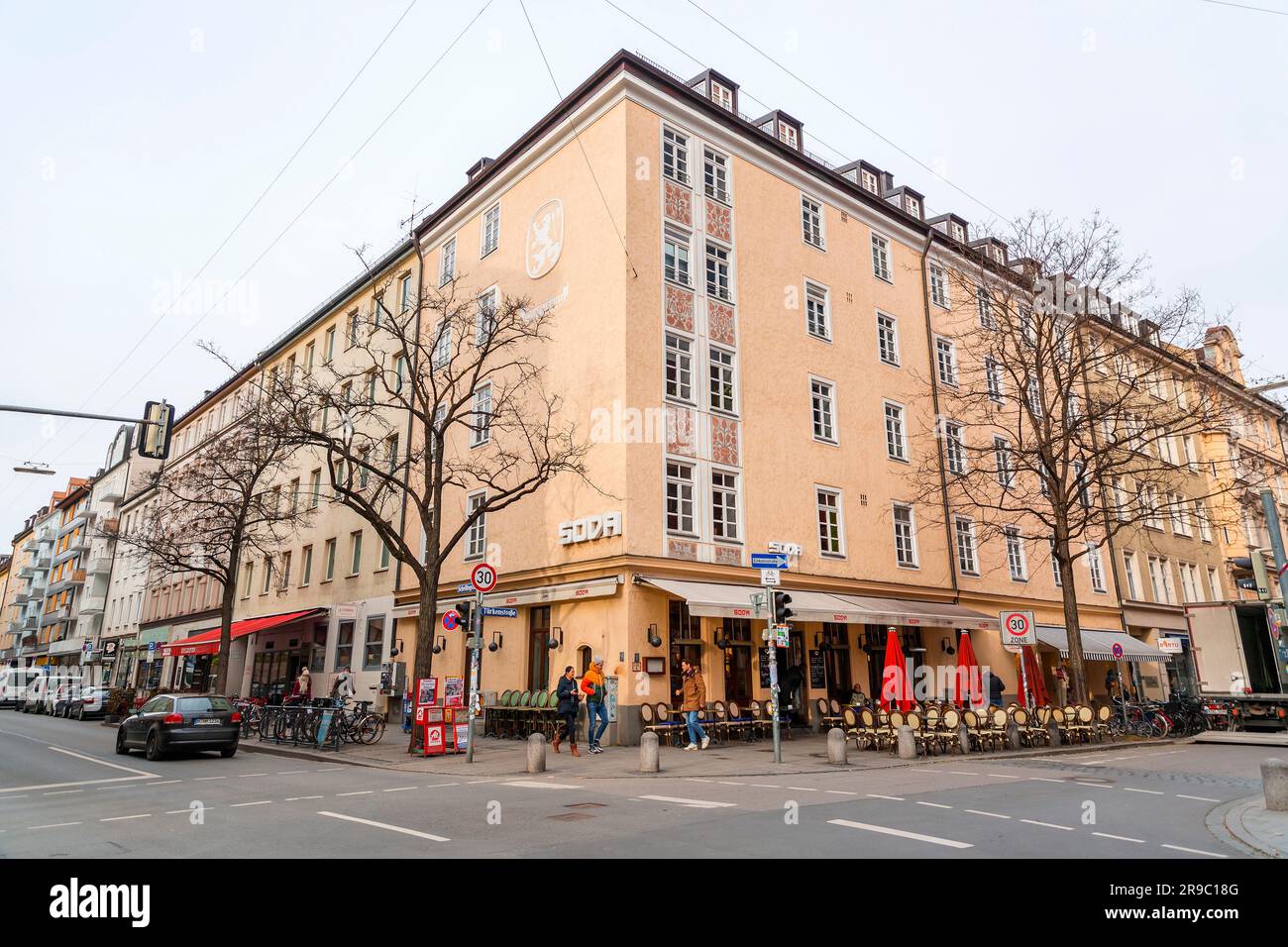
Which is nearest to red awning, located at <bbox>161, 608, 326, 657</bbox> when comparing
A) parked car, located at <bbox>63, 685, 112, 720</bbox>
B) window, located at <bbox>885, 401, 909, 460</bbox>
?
parked car, located at <bbox>63, 685, 112, 720</bbox>

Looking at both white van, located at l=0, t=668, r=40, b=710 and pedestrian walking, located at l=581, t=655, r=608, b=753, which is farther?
white van, located at l=0, t=668, r=40, b=710

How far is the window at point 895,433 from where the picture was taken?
94.5 ft

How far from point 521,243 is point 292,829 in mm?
21340

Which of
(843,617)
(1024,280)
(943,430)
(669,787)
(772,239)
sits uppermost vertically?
(772,239)

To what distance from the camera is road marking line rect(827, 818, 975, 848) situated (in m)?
7.41

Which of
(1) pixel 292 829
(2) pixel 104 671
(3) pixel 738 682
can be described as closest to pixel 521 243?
(3) pixel 738 682

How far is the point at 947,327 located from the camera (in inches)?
1298

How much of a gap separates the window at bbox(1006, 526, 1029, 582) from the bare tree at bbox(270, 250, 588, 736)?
772 inches

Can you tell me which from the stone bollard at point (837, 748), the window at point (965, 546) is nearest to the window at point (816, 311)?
the window at point (965, 546)

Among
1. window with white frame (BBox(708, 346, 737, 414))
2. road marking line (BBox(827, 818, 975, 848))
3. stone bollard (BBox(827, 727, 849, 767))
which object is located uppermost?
window with white frame (BBox(708, 346, 737, 414))

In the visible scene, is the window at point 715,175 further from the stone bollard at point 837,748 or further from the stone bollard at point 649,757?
the stone bollard at point 649,757

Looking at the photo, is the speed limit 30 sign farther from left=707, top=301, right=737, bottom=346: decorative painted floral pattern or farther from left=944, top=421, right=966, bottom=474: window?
left=944, top=421, right=966, bottom=474: window

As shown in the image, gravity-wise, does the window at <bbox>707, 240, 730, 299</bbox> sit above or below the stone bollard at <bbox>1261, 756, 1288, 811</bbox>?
above
